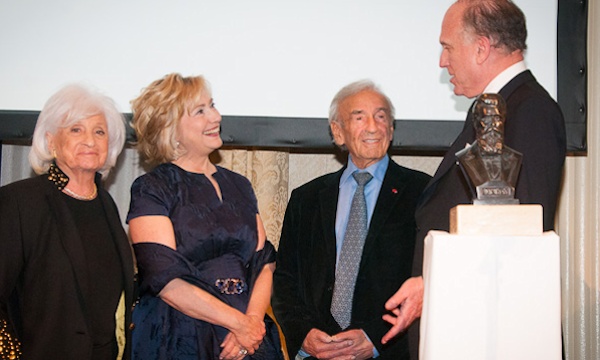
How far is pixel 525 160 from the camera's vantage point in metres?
2.24

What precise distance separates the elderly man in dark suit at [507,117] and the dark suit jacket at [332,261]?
0.58m

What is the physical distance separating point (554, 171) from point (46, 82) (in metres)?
2.69

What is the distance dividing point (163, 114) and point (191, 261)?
2.05ft

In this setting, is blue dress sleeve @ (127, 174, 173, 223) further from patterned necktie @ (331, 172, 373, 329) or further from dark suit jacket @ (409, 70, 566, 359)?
dark suit jacket @ (409, 70, 566, 359)

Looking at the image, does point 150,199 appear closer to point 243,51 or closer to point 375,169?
point 375,169

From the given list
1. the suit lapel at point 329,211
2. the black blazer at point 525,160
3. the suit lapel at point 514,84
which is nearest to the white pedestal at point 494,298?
the black blazer at point 525,160

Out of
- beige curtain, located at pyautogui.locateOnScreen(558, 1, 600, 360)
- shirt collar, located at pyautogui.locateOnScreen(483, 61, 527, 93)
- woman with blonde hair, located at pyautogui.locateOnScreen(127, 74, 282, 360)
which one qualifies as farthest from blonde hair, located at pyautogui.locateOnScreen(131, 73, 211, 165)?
beige curtain, located at pyautogui.locateOnScreen(558, 1, 600, 360)

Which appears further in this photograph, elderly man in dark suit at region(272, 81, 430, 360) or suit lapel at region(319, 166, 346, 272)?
suit lapel at region(319, 166, 346, 272)

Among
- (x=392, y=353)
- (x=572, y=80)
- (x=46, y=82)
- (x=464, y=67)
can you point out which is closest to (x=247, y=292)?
(x=392, y=353)

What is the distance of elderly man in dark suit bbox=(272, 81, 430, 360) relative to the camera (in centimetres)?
306

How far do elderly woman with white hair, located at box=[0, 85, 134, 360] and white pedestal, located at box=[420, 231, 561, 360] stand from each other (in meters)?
1.44

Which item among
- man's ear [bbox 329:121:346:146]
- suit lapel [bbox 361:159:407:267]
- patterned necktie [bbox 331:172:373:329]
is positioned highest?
man's ear [bbox 329:121:346:146]

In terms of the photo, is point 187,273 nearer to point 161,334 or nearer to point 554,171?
point 161,334

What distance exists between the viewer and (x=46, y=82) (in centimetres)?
385
